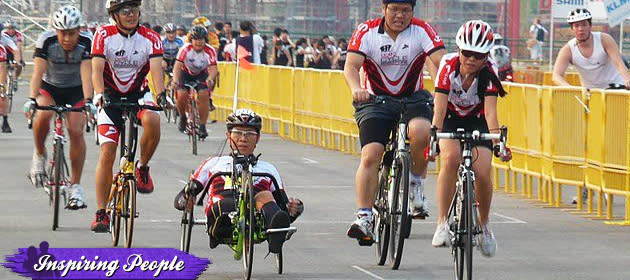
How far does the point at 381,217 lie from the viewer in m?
13.1

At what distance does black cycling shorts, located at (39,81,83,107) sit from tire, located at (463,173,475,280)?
5039 mm

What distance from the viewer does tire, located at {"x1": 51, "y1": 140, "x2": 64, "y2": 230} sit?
15195 mm

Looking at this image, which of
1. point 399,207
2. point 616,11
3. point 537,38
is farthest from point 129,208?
point 537,38

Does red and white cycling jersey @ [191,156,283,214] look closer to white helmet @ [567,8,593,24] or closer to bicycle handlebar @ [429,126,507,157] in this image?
bicycle handlebar @ [429,126,507,157]

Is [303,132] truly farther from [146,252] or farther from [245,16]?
[245,16]

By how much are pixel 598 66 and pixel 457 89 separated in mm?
6086

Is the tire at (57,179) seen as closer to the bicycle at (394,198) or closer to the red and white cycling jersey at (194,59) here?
the bicycle at (394,198)

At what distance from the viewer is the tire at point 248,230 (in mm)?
11773

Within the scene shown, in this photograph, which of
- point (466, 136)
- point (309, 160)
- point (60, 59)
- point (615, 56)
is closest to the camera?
point (466, 136)

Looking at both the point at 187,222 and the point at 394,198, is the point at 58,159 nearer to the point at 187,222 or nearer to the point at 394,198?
the point at 187,222

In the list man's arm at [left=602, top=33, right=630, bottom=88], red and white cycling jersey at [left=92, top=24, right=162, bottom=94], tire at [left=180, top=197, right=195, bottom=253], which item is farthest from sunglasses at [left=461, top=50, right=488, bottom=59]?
man's arm at [left=602, top=33, right=630, bottom=88]

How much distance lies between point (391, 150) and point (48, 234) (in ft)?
10.9

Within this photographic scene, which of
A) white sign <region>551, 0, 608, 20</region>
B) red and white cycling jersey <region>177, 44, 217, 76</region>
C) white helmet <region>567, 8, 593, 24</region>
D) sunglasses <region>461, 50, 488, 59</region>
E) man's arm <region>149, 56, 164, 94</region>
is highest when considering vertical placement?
white sign <region>551, 0, 608, 20</region>

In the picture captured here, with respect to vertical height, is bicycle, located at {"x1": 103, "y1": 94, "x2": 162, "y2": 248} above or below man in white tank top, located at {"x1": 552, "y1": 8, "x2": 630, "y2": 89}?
below
